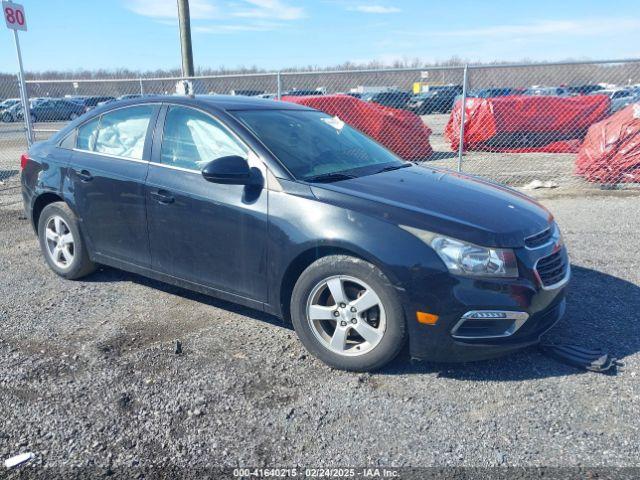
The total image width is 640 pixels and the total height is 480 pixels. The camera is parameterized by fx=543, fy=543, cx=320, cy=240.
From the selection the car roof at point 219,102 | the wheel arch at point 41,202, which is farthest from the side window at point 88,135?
the wheel arch at point 41,202

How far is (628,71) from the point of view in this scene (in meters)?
17.6

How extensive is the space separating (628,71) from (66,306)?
18.9m

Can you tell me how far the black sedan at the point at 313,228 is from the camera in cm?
310

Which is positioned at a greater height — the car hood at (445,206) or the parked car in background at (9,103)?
the car hood at (445,206)

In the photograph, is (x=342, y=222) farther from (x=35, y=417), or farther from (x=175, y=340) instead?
(x=35, y=417)

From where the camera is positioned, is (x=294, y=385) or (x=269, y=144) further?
(x=269, y=144)

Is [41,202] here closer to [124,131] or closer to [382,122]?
[124,131]

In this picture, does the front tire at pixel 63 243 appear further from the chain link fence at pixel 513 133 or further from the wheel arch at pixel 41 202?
the chain link fence at pixel 513 133

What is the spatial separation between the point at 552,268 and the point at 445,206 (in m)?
0.77

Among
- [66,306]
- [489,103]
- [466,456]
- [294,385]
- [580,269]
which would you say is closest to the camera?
[466,456]

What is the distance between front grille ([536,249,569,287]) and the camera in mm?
3261

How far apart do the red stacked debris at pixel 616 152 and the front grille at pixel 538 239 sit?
7116 millimetres

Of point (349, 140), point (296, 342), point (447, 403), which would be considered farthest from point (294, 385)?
point (349, 140)

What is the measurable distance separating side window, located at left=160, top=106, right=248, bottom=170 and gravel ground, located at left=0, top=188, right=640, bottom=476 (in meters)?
1.23
